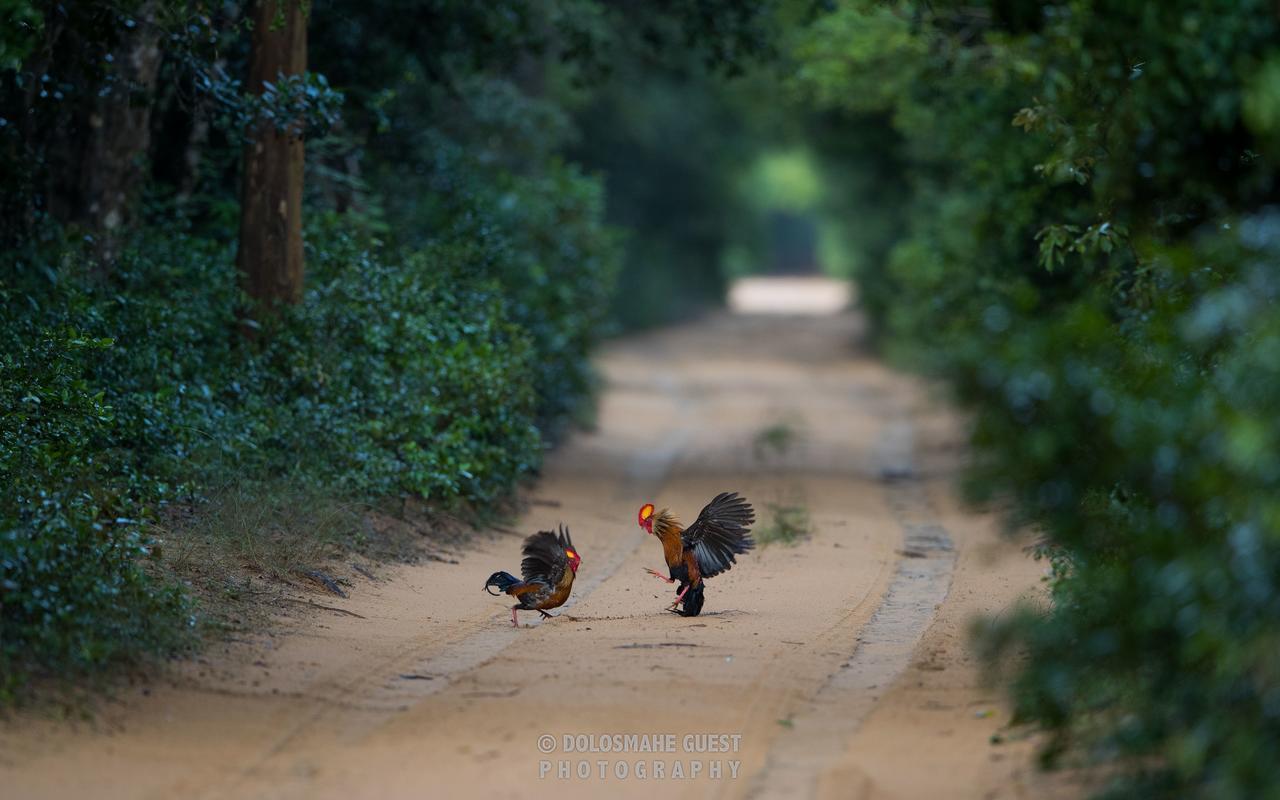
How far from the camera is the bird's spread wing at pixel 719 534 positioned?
30.5ft

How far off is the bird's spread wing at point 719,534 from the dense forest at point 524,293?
189 centimetres

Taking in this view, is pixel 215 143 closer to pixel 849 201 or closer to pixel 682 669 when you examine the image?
pixel 682 669

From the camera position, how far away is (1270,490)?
4875mm

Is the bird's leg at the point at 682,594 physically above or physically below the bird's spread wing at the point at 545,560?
below

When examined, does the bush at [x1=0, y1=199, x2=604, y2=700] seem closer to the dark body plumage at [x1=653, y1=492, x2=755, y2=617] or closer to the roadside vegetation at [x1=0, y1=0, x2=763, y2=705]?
the roadside vegetation at [x1=0, y1=0, x2=763, y2=705]

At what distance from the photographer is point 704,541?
30.7 feet

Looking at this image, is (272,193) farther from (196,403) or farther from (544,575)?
(544,575)

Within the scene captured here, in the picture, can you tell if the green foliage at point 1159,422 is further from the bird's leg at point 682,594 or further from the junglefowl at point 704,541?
the bird's leg at point 682,594

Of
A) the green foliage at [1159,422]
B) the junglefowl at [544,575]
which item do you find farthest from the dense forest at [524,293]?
the junglefowl at [544,575]

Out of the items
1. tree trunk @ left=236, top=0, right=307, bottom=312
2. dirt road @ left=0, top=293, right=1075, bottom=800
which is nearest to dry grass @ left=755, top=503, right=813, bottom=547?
dirt road @ left=0, top=293, right=1075, bottom=800

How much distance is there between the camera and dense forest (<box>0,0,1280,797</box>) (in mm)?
5492

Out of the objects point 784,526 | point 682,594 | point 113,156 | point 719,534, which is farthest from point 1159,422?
point 113,156

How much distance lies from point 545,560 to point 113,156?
7.16 m

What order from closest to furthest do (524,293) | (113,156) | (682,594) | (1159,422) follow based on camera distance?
1. (1159,422)
2. (682,594)
3. (113,156)
4. (524,293)
